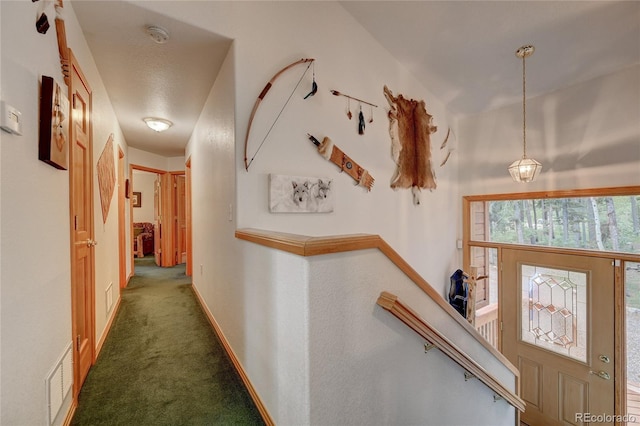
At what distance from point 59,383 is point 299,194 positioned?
1.71 meters

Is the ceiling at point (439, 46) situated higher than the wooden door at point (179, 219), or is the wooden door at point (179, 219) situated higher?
the ceiling at point (439, 46)

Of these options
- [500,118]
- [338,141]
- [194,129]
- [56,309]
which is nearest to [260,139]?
[338,141]

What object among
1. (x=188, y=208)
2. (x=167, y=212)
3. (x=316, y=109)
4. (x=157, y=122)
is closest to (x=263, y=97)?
(x=316, y=109)

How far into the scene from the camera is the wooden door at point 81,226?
61.7 inches

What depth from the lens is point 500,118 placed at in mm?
3523

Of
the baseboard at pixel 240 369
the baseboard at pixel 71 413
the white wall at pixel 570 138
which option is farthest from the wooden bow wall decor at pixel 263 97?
the white wall at pixel 570 138

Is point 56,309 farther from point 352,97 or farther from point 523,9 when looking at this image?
point 523,9

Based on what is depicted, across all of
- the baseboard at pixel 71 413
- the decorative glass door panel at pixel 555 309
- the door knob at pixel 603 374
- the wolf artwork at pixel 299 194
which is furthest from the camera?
the decorative glass door panel at pixel 555 309

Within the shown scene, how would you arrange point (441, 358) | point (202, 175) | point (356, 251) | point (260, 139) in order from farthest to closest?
point (202, 175) < point (260, 139) < point (441, 358) < point (356, 251)

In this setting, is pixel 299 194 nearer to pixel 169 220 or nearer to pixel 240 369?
pixel 240 369

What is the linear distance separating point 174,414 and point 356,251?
1.48 metres

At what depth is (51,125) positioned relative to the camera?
1192 millimetres

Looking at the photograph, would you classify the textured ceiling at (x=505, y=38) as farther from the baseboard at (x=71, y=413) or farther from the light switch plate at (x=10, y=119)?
the baseboard at (x=71, y=413)

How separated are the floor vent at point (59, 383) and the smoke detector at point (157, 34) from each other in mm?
1975
